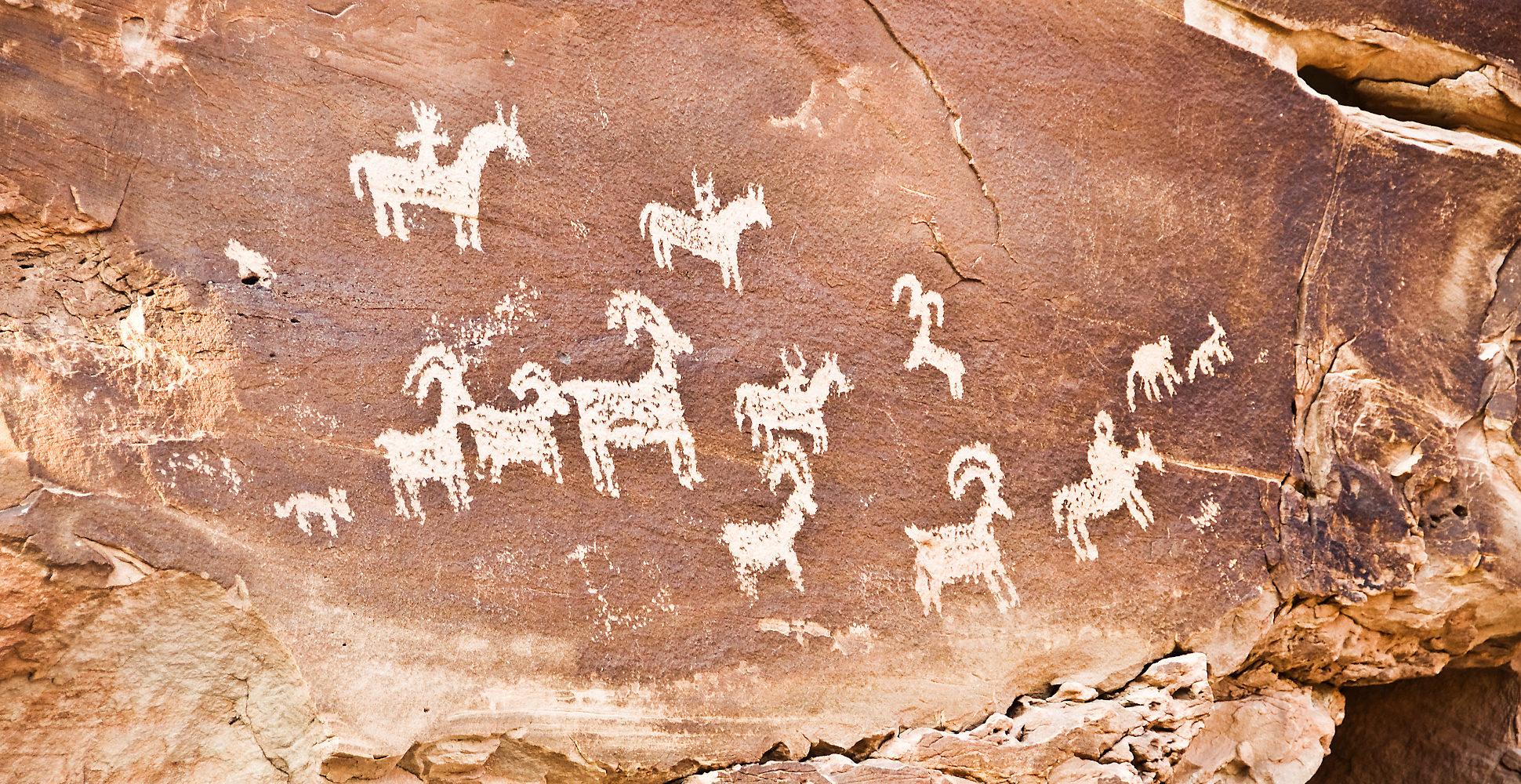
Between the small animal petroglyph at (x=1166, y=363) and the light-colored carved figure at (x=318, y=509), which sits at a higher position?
the small animal petroglyph at (x=1166, y=363)

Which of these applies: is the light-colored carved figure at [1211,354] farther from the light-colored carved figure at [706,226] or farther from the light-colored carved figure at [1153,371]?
the light-colored carved figure at [706,226]

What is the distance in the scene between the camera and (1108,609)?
1.82 m

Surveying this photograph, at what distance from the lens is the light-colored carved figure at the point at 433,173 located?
5.56ft

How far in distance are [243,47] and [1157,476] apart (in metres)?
2.09

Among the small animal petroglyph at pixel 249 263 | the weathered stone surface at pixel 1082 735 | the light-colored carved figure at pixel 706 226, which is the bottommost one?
the weathered stone surface at pixel 1082 735

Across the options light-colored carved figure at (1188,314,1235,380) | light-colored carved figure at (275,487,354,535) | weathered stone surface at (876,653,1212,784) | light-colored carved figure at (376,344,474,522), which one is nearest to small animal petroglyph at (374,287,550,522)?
light-colored carved figure at (376,344,474,522)

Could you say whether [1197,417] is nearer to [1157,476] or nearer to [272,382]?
[1157,476]

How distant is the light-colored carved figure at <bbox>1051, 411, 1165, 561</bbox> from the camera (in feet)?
5.92

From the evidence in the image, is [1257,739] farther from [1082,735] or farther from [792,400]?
[792,400]

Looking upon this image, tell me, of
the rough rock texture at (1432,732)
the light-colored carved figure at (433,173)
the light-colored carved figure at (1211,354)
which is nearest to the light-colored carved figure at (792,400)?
the light-colored carved figure at (433,173)

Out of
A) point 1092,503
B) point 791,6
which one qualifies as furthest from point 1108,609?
point 791,6

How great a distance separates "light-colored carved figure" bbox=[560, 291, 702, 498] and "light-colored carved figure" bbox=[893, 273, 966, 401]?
0.47 m

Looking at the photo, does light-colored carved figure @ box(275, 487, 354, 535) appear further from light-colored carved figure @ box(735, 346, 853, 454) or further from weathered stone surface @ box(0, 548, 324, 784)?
light-colored carved figure @ box(735, 346, 853, 454)

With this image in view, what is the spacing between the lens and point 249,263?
1670 mm
